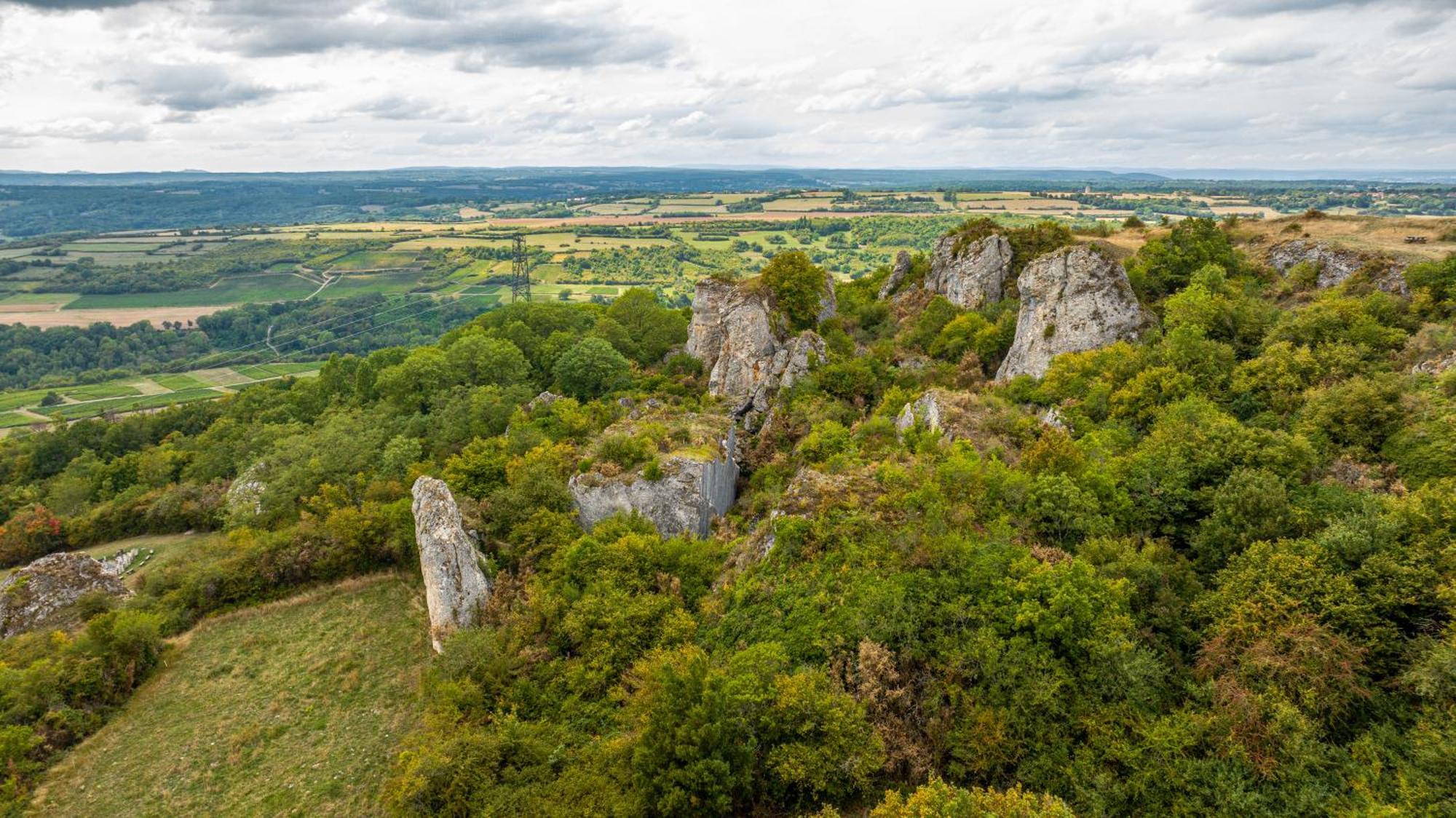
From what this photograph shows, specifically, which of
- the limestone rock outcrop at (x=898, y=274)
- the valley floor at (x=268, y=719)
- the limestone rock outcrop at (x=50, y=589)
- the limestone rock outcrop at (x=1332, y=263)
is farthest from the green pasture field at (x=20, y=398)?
the limestone rock outcrop at (x=1332, y=263)

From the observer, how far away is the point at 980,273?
50.5 m

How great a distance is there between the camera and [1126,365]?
111ft

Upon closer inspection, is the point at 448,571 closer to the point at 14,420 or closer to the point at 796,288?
the point at 796,288

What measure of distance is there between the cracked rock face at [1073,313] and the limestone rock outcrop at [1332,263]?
972 cm

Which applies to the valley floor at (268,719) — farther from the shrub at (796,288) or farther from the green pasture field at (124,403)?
the green pasture field at (124,403)

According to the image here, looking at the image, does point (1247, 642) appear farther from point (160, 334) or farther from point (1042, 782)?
point (160, 334)

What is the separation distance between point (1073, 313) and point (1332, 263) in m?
14.7

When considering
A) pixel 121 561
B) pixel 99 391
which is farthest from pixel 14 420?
pixel 121 561

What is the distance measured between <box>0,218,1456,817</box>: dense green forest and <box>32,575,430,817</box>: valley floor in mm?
1476

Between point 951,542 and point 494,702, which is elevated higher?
point 951,542

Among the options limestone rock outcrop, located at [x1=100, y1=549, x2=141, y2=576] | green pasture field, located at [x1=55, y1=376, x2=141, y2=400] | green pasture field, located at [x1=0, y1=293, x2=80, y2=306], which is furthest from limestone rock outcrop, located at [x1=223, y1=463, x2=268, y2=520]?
green pasture field, located at [x1=0, y1=293, x2=80, y2=306]

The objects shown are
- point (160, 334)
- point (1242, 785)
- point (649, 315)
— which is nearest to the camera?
point (1242, 785)

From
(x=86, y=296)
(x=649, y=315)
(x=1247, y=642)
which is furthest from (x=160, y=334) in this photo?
(x=1247, y=642)

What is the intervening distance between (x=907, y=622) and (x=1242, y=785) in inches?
344
